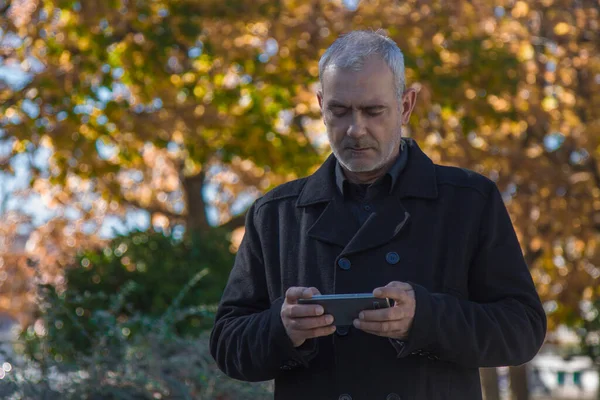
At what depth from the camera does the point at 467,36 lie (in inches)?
343

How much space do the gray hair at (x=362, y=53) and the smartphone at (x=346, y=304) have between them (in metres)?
0.56

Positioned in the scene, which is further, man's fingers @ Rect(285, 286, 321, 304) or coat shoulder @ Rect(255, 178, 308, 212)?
coat shoulder @ Rect(255, 178, 308, 212)

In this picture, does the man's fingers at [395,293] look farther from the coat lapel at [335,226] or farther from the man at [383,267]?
the coat lapel at [335,226]

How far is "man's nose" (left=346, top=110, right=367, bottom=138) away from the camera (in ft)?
7.27

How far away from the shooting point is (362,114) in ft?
7.32

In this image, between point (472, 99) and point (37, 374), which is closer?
point (37, 374)

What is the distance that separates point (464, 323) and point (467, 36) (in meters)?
6.96

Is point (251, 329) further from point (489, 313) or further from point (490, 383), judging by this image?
point (490, 383)

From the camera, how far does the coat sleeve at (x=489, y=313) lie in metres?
2.06

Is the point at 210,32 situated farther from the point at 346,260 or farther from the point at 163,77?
the point at 346,260

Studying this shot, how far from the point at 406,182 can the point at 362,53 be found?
13.4 inches

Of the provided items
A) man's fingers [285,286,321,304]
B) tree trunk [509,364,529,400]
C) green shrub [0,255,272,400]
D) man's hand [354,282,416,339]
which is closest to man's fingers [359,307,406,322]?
man's hand [354,282,416,339]

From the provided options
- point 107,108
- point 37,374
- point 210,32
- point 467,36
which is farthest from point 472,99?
point 37,374

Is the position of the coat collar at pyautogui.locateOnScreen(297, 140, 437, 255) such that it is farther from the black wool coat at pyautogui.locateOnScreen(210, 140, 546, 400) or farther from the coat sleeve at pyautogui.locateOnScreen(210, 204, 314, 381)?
the coat sleeve at pyautogui.locateOnScreen(210, 204, 314, 381)
